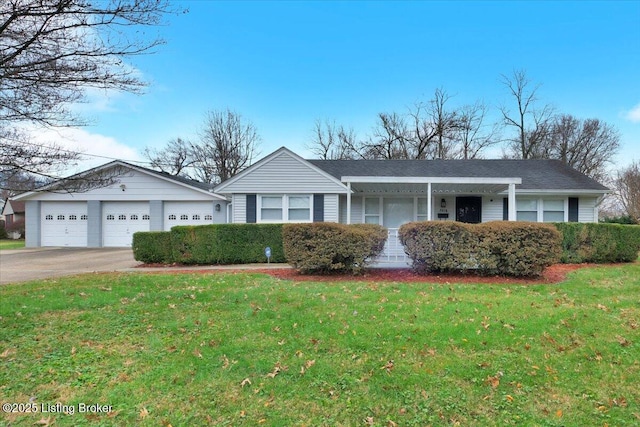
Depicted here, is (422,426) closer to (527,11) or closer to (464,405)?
(464,405)

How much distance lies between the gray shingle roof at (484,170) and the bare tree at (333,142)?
1421 cm

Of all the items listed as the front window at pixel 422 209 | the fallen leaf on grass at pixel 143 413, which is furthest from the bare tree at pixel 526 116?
the fallen leaf on grass at pixel 143 413

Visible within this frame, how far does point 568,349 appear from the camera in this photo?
3596 mm

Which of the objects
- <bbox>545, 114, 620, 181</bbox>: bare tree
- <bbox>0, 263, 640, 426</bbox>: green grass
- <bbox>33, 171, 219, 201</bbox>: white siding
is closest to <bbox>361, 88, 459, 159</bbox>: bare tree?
<bbox>545, 114, 620, 181</bbox>: bare tree

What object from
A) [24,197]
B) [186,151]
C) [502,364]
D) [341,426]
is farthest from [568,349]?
[186,151]

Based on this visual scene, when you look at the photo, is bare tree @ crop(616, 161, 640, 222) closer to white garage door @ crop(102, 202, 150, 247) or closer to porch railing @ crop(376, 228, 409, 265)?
porch railing @ crop(376, 228, 409, 265)

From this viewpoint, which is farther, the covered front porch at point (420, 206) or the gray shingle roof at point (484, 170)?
the covered front porch at point (420, 206)

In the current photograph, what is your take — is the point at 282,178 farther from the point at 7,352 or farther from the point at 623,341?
the point at 623,341

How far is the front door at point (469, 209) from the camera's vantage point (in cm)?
1502

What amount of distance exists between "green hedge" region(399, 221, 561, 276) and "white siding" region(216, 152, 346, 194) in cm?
604

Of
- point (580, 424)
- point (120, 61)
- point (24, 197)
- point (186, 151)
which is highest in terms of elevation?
point (186, 151)

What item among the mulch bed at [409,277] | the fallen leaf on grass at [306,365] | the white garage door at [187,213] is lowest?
the mulch bed at [409,277]

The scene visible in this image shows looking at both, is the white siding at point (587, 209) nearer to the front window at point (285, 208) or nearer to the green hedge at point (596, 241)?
the green hedge at point (596, 241)

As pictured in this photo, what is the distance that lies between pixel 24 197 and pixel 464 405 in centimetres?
2252
